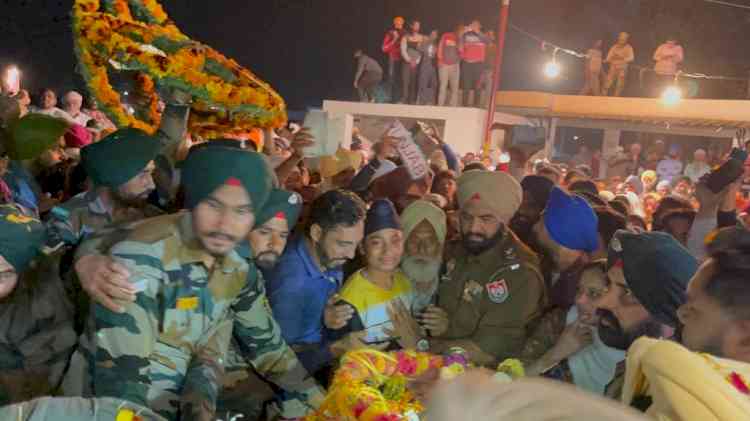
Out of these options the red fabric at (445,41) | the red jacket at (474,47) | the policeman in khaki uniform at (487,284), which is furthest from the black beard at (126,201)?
the red jacket at (474,47)

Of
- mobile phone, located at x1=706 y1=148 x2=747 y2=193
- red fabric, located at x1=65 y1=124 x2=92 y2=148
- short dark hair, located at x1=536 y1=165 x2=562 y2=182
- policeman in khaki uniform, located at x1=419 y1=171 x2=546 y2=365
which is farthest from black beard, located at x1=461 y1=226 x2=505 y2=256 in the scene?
red fabric, located at x1=65 y1=124 x2=92 y2=148

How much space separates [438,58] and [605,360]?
1333 centimetres

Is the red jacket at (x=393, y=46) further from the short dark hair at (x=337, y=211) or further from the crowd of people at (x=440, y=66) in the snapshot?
the short dark hair at (x=337, y=211)

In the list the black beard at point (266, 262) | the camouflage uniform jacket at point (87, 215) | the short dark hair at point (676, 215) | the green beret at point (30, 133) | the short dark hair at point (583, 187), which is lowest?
the black beard at point (266, 262)

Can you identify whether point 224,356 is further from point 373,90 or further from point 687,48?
point 687,48

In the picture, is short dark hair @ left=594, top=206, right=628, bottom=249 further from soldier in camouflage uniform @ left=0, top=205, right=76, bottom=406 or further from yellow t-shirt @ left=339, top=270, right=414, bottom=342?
soldier in camouflage uniform @ left=0, top=205, right=76, bottom=406

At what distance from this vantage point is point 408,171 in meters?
5.36

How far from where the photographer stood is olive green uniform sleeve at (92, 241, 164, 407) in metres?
2.29

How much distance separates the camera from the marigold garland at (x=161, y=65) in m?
4.32

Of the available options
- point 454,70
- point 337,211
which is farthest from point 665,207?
point 454,70

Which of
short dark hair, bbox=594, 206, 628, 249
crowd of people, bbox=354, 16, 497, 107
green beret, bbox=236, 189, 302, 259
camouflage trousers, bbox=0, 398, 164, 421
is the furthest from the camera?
crowd of people, bbox=354, 16, 497, 107

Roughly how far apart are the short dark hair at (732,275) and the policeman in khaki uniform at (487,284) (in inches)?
51.6

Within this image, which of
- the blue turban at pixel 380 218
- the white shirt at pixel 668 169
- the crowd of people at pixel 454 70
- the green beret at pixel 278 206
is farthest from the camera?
the crowd of people at pixel 454 70

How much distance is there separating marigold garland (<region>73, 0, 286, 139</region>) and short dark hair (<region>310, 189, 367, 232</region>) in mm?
1477
